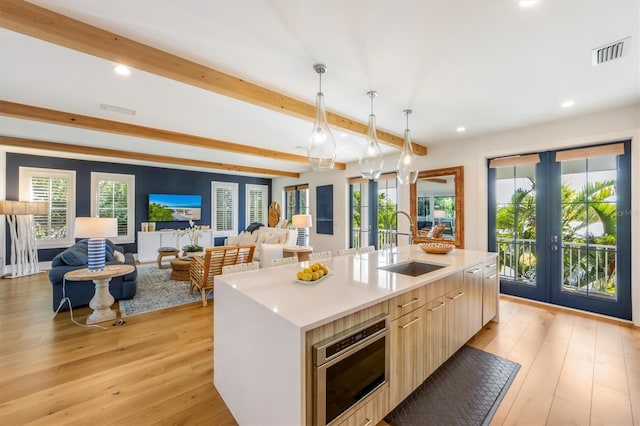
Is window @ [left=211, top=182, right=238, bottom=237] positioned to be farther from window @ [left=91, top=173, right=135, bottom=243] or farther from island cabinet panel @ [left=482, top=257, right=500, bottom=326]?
island cabinet panel @ [left=482, top=257, right=500, bottom=326]

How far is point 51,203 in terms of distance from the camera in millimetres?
6027

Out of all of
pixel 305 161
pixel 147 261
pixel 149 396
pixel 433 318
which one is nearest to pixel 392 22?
pixel 433 318

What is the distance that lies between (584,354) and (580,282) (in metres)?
1.56

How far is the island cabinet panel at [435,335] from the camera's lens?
6.44ft

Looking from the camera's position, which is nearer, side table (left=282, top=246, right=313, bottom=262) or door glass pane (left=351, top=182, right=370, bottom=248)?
side table (left=282, top=246, right=313, bottom=262)

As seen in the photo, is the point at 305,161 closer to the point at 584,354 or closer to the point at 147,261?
the point at 147,261

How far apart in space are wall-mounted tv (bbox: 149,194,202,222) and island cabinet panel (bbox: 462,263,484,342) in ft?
25.2

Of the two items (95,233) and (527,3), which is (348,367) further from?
(95,233)

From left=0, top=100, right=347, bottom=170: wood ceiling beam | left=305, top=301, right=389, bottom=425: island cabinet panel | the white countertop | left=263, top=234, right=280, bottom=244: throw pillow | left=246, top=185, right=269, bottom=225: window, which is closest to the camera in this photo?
left=305, top=301, right=389, bottom=425: island cabinet panel

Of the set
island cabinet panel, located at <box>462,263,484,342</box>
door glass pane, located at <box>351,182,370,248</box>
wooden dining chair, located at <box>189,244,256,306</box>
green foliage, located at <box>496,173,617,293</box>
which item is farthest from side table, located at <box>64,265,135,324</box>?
green foliage, located at <box>496,173,617,293</box>

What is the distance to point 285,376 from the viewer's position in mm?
1236

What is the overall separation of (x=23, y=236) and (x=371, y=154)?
23.7 ft

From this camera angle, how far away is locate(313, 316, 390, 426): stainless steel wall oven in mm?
1208

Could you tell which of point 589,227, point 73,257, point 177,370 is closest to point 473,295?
point 589,227
